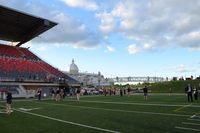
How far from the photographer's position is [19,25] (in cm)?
5762

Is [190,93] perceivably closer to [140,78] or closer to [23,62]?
[23,62]

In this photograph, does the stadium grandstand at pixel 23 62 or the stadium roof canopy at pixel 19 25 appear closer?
the stadium grandstand at pixel 23 62

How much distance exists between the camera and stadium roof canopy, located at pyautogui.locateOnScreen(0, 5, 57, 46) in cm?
5197

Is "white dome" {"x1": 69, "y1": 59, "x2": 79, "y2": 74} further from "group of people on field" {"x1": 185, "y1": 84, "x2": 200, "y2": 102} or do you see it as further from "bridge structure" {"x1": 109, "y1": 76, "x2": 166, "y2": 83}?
"group of people on field" {"x1": 185, "y1": 84, "x2": 200, "y2": 102}

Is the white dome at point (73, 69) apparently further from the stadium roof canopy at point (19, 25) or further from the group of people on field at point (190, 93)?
the group of people on field at point (190, 93)

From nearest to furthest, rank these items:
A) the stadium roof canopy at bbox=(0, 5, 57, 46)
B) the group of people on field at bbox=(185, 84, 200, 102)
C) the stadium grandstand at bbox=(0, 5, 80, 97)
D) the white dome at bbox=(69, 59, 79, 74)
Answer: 1. the group of people on field at bbox=(185, 84, 200, 102)
2. the stadium grandstand at bbox=(0, 5, 80, 97)
3. the stadium roof canopy at bbox=(0, 5, 57, 46)
4. the white dome at bbox=(69, 59, 79, 74)

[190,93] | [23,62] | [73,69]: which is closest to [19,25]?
[23,62]

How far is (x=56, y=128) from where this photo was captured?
42.1ft

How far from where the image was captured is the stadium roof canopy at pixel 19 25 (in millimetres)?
51969

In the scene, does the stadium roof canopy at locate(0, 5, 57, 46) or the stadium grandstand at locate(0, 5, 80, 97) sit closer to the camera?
the stadium grandstand at locate(0, 5, 80, 97)

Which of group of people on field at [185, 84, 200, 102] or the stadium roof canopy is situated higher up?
the stadium roof canopy

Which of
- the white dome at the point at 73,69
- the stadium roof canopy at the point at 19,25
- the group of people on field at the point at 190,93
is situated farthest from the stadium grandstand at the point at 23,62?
the white dome at the point at 73,69

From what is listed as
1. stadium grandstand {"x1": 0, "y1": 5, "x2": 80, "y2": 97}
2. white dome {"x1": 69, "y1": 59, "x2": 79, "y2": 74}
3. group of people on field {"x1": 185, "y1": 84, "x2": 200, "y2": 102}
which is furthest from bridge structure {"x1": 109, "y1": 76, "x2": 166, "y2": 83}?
group of people on field {"x1": 185, "y1": 84, "x2": 200, "y2": 102}

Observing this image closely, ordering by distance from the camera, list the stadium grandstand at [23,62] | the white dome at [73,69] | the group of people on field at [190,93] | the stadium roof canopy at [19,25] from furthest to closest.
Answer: the white dome at [73,69] < the stadium roof canopy at [19,25] < the stadium grandstand at [23,62] < the group of people on field at [190,93]
